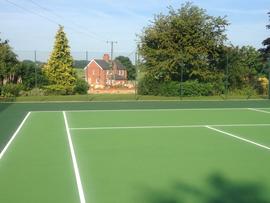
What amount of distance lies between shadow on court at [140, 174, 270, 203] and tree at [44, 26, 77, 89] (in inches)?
825

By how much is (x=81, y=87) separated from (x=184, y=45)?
6.36 meters

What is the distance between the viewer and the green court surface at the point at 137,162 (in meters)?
5.73

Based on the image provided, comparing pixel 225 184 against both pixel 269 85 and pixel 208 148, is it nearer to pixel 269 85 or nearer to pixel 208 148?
pixel 208 148

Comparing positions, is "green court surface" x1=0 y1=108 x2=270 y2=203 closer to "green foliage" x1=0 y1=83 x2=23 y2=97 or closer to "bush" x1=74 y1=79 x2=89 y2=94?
"green foliage" x1=0 y1=83 x2=23 y2=97

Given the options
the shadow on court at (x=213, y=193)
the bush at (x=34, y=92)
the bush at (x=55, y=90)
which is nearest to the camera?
the shadow on court at (x=213, y=193)

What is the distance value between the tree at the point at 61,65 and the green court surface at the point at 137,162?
1406 centimetres

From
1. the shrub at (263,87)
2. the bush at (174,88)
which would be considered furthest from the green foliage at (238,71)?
the bush at (174,88)

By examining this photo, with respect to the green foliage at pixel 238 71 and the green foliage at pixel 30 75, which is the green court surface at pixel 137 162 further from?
the green foliage at pixel 238 71

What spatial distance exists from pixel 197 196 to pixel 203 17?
2196cm

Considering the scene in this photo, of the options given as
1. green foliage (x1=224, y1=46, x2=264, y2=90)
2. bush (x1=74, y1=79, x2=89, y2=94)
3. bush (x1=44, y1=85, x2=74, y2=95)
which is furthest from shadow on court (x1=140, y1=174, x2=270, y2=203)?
bush (x1=74, y1=79, x2=89, y2=94)

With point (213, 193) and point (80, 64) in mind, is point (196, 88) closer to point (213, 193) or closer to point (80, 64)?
point (80, 64)

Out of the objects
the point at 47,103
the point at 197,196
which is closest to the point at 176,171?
the point at 197,196

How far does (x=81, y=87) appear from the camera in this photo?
27734 millimetres

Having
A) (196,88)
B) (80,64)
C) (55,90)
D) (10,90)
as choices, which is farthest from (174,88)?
(10,90)
